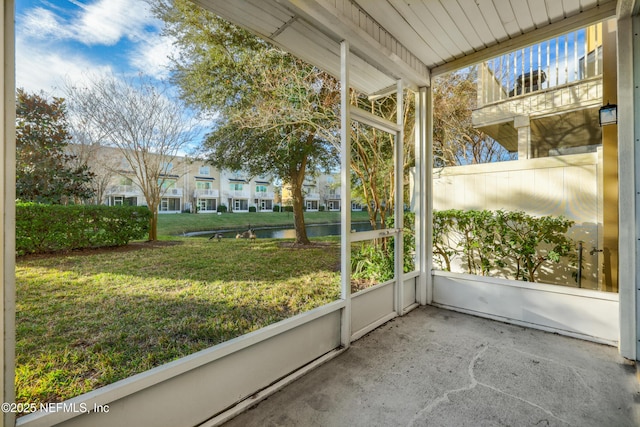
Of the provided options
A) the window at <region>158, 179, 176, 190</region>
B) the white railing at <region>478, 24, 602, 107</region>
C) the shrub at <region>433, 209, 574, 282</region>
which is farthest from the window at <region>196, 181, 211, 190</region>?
the white railing at <region>478, 24, 602, 107</region>

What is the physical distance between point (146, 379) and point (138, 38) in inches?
102

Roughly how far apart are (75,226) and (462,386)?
9.90ft

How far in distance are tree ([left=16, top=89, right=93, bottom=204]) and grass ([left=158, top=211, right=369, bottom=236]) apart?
740 millimetres

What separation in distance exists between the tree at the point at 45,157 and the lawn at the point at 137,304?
0.46 metres

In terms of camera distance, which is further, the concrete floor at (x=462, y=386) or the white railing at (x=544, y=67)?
the white railing at (x=544, y=67)

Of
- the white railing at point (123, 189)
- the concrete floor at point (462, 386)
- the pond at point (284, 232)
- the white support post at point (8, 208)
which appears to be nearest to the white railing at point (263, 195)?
the pond at point (284, 232)

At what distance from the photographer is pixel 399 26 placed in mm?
2465

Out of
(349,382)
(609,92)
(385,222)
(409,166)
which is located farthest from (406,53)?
(349,382)

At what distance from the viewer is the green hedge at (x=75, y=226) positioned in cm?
179

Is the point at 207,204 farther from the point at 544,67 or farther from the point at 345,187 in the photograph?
the point at 544,67

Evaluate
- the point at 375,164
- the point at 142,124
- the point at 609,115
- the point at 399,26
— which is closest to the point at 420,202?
the point at 375,164

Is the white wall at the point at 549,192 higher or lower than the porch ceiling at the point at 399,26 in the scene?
lower

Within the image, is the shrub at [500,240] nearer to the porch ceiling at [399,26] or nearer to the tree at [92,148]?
the porch ceiling at [399,26]

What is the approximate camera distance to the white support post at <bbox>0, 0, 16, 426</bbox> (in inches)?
38.8
